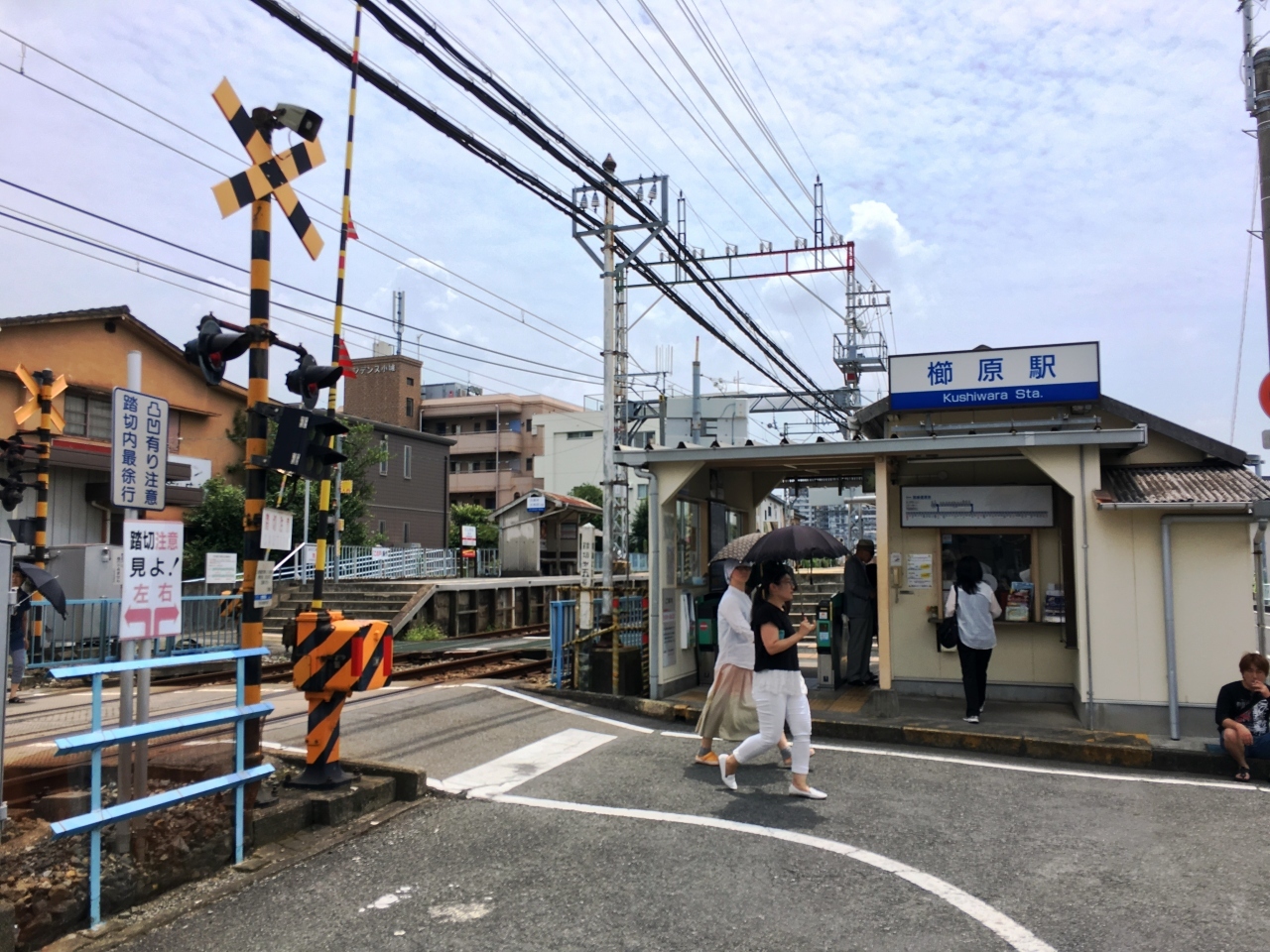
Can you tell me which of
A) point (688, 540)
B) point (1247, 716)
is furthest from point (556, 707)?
point (1247, 716)

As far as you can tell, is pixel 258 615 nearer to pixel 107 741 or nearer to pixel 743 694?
pixel 107 741

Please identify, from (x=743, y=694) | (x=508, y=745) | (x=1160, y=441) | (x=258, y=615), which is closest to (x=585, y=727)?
(x=508, y=745)

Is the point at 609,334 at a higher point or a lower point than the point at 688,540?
higher

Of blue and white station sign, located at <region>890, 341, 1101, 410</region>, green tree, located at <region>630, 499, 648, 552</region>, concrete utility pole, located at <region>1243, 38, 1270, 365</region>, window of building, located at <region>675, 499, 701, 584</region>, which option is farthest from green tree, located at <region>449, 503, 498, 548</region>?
concrete utility pole, located at <region>1243, 38, 1270, 365</region>

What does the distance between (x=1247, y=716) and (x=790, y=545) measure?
12.9 feet

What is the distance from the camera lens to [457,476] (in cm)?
6184

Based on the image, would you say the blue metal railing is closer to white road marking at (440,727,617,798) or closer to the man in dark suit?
white road marking at (440,727,617,798)

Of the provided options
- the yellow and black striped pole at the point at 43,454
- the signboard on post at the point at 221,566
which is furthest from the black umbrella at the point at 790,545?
the signboard on post at the point at 221,566

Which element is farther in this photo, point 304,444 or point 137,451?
point 304,444

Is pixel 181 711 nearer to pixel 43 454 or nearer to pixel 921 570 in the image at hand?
pixel 43 454

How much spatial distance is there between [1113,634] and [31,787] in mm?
9059

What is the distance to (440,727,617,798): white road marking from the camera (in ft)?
22.8

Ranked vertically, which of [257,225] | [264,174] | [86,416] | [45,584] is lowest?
[45,584]

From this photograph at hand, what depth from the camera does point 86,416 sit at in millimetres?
22891
